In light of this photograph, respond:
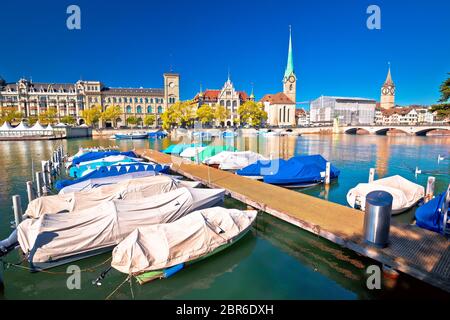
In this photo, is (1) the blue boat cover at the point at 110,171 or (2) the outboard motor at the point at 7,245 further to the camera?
(1) the blue boat cover at the point at 110,171

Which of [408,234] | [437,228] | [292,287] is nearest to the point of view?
[292,287]

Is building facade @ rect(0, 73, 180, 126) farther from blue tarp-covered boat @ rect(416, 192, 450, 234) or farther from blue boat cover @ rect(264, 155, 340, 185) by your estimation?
blue tarp-covered boat @ rect(416, 192, 450, 234)

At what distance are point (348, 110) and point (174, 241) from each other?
191 metres

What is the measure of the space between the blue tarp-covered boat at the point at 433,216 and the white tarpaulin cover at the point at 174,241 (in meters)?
7.71

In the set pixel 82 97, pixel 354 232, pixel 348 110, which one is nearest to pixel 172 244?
pixel 354 232

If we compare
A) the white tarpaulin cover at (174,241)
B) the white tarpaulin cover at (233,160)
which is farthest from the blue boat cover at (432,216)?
the white tarpaulin cover at (233,160)

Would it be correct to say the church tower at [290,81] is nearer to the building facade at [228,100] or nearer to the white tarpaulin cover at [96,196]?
the building facade at [228,100]

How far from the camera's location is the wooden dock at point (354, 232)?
7.52 metres

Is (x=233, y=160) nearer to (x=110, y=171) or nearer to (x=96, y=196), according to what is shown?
(x=110, y=171)

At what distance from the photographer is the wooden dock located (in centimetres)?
752
